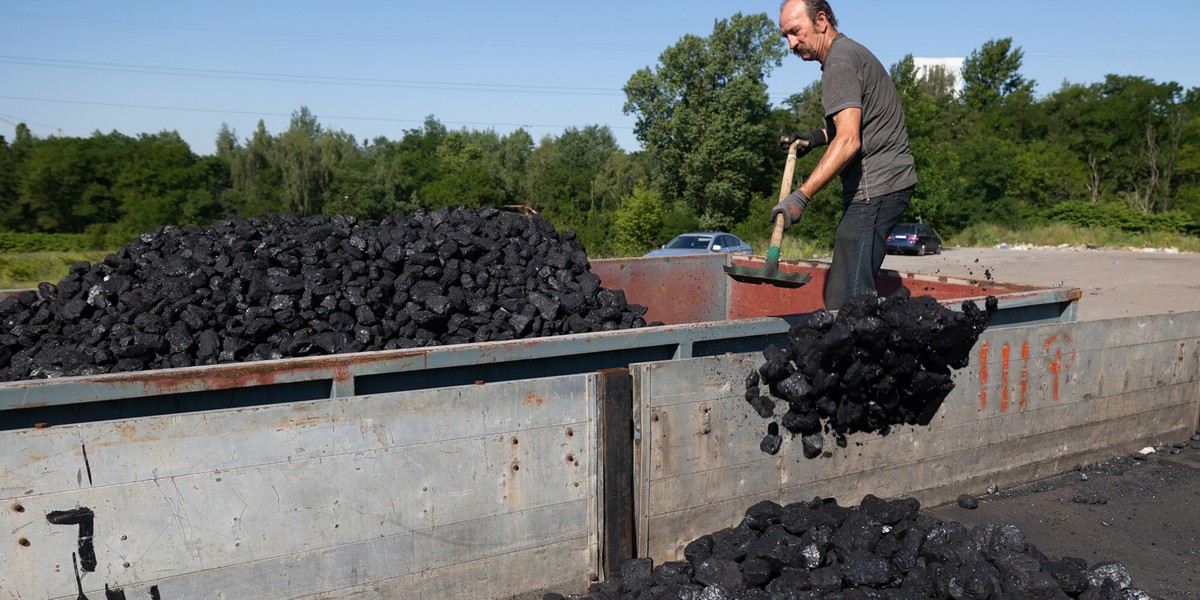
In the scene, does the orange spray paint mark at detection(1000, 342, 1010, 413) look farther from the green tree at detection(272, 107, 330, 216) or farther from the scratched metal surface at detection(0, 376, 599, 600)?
the green tree at detection(272, 107, 330, 216)

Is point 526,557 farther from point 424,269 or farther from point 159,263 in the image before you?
point 159,263

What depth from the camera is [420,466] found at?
3.22 meters

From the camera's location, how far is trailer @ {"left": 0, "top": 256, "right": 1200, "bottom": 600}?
106 inches

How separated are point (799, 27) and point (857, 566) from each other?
106 inches

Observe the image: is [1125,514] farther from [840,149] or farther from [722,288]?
[722,288]

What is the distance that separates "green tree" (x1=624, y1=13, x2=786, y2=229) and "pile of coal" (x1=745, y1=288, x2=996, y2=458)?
5087 centimetres

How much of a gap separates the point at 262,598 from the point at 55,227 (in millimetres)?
50880

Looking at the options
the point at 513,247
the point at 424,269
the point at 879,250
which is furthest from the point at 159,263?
the point at 879,250

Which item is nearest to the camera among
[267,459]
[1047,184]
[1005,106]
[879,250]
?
[267,459]

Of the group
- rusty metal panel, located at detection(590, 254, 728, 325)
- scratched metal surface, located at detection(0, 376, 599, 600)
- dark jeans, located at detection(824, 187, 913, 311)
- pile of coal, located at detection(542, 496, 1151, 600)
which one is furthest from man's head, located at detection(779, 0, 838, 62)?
rusty metal panel, located at detection(590, 254, 728, 325)

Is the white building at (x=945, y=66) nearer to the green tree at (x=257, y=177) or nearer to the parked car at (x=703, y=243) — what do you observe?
the green tree at (x=257, y=177)

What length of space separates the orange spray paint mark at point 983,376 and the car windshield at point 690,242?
1361 centimetres

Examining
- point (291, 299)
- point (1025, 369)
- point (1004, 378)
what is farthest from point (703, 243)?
point (291, 299)

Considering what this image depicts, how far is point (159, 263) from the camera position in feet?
15.3
